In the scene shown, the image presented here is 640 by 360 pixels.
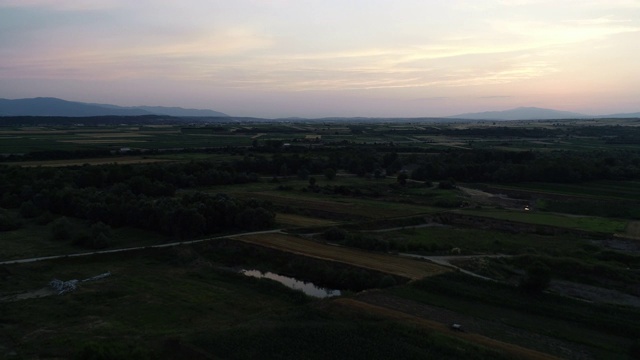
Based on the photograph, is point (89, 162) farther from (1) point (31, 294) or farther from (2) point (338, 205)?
(1) point (31, 294)

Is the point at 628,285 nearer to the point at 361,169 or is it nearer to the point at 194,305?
the point at 194,305

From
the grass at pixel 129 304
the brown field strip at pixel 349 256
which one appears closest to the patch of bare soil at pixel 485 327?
the brown field strip at pixel 349 256

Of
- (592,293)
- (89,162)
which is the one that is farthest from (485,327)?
(89,162)

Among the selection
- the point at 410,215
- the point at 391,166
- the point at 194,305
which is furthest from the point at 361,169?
the point at 194,305

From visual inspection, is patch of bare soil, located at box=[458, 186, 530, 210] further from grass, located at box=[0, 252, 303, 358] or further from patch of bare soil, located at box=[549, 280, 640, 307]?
grass, located at box=[0, 252, 303, 358]

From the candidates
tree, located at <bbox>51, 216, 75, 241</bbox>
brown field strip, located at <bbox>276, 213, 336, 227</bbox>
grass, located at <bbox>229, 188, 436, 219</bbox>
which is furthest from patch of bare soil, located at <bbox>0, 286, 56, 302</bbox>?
grass, located at <bbox>229, 188, 436, 219</bbox>

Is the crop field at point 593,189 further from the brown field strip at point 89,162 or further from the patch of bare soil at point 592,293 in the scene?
the brown field strip at point 89,162
